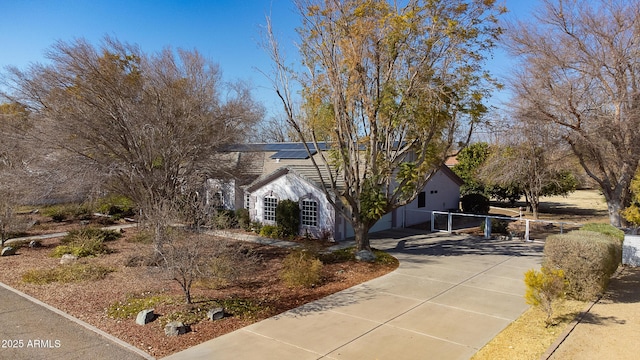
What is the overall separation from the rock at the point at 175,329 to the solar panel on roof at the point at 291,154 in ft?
54.4

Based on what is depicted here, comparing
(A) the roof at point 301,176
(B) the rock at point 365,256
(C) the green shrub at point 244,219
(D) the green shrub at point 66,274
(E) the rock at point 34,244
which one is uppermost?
(A) the roof at point 301,176

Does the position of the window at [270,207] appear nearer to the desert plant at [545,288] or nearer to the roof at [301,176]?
the roof at [301,176]

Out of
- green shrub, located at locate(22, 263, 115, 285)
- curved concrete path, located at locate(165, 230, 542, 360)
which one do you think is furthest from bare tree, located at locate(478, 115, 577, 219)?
green shrub, located at locate(22, 263, 115, 285)

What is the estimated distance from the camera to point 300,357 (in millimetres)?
6566

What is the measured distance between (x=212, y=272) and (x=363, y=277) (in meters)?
4.58

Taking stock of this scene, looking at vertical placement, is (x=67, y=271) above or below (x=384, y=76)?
below

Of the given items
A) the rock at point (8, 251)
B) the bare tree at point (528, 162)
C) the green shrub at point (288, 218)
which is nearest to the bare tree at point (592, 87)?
the bare tree at point (528, 162)

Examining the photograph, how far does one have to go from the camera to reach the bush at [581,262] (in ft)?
29.7

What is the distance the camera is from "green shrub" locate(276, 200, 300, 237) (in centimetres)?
1875

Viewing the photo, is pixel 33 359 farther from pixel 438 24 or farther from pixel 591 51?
pixel 591 51

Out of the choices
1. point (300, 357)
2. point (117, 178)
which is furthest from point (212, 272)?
Answer: point (117, 178)

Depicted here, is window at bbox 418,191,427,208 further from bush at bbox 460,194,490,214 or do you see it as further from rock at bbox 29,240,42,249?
rock at bbox 29,240,42,249

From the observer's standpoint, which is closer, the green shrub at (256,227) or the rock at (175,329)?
the rock at (175,329)

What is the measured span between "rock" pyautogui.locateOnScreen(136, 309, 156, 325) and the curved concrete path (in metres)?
1.62
